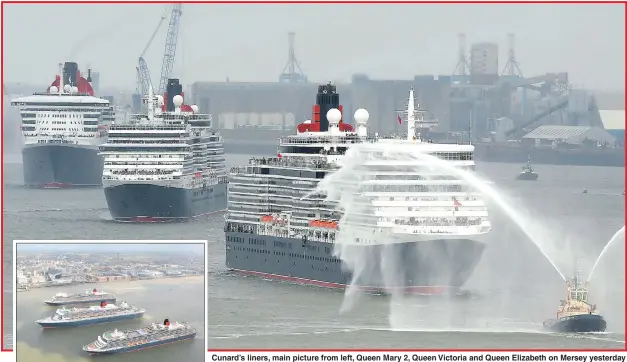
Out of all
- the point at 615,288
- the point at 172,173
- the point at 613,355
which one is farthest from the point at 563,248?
the point at 172,173

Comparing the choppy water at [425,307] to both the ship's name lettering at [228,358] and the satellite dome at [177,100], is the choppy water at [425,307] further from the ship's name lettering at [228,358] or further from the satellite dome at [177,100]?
the satellite dome at [177,100]

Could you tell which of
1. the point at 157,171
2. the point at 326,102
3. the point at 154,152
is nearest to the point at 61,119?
the point at 154,152

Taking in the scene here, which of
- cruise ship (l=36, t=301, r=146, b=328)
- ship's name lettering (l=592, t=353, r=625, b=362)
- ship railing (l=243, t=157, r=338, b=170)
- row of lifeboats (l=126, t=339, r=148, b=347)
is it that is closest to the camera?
cruise ship (l=36, t=301, r=146, b=328)

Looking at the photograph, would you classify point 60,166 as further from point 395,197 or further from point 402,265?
point 402,265

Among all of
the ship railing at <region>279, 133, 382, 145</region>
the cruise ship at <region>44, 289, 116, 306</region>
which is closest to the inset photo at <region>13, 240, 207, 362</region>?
the cruise ship at <region>44, 289, 116, 306</region>

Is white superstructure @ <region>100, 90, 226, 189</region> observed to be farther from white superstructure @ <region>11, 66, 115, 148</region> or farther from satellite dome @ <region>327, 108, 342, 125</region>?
satellite dome @ <region>327, 108, 342, 125</region>

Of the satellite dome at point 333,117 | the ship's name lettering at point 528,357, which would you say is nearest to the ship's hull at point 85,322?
the ship's name lettering at point 528,357
